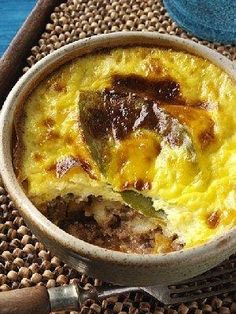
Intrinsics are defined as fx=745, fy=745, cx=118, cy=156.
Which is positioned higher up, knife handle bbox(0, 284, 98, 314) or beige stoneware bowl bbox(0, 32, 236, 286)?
beige stoneware bowl bbox(0, 32, 236, 286)

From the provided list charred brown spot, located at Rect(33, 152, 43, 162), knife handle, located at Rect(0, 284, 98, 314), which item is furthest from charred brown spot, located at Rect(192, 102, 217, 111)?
knife handle, located at Rect(0, 284, 98, 314)

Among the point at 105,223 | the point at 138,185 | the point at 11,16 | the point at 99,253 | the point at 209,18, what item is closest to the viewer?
the point at 99,253

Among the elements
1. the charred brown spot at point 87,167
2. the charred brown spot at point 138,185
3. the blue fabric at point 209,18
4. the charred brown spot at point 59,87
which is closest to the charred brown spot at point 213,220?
the charred brown spot at point 138,185

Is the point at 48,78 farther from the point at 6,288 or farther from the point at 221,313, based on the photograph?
the point at 221,313

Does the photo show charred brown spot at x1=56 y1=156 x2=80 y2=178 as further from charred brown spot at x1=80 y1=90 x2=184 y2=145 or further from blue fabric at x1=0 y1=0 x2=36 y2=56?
blue fabric at x1=0 y1=0 x2=36 y2=56

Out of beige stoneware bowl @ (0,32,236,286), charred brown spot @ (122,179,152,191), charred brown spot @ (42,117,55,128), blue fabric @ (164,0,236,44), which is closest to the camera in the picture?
beige stoneware bowl @ (0,32,236,286)

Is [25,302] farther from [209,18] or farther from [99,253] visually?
[209,18]

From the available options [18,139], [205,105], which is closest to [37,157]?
[18,139]

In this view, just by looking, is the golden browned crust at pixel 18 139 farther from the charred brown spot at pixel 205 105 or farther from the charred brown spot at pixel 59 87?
the charred brown spot at pixel 205 105
